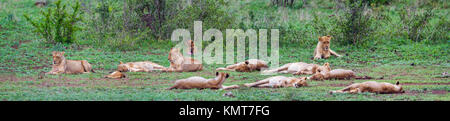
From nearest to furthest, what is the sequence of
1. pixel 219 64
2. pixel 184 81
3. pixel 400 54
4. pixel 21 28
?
pixel 184 81 < pixel 219 64 < pixel 400 54 < pixel 21 28

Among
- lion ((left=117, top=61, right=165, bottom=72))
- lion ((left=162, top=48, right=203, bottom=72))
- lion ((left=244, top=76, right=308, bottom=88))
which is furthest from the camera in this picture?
lion ((left=162, top=48, right=203, bottom=72))

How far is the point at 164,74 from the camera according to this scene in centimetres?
1377

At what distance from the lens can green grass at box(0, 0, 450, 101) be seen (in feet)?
31.4

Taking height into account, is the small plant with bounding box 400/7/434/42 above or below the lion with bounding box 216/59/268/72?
above

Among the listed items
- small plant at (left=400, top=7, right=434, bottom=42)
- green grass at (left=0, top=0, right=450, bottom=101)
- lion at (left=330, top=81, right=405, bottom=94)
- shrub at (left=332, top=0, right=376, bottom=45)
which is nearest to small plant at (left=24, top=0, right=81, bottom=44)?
green grass at (left=0, top=0, right=450, bottom=101)

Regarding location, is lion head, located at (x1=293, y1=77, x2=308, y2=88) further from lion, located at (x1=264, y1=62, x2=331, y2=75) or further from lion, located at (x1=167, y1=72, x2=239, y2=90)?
lion, located at (x1=264, y1=62, x2=331, y2=75)

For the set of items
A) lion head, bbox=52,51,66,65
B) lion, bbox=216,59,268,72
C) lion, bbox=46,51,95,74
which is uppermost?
lion head, bbox=52,51,66,65

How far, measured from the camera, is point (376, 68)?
1509 centimetres

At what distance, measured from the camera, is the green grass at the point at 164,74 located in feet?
31.4

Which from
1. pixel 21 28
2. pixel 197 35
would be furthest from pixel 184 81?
pixel 21 28

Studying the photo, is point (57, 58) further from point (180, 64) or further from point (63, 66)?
point (180, 64)

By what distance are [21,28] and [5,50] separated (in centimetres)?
426

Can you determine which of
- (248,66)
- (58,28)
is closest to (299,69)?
(248,66)
